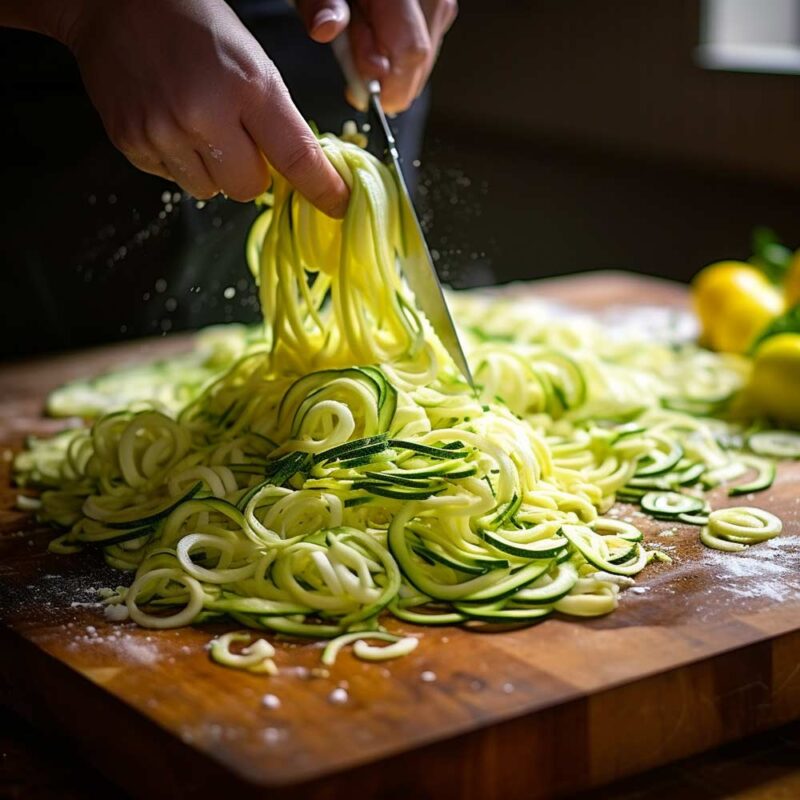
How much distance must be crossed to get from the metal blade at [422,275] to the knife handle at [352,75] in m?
0.17

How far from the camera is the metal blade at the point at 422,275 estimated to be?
7.00 feet

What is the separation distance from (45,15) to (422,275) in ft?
2.36

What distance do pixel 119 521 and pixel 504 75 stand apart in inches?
225

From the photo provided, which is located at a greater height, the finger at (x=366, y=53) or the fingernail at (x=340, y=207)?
the finger at (x=366, y=53)

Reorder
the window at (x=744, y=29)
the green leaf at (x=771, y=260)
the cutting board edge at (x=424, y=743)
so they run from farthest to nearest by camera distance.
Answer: the window at (x=744, y=29)
the green leaf at (x=771, y=260)
the cutting board edge at (x=424, y=743)

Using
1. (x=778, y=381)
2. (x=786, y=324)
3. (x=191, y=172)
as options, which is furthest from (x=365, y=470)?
(x=786, y=324)

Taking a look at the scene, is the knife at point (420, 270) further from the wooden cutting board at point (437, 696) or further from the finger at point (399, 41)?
the wooden cutting board at point (437, 696)

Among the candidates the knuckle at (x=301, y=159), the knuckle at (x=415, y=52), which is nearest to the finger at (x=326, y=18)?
the knuckle at (x=415, y=52)

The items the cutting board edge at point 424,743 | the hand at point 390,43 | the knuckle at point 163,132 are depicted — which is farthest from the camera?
the hand at point 390,43

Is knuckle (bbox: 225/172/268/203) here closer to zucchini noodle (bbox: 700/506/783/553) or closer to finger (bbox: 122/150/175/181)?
finger (bbox: 122/150/175/181)

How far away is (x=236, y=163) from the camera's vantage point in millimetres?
1899

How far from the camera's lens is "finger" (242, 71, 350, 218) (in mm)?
1859

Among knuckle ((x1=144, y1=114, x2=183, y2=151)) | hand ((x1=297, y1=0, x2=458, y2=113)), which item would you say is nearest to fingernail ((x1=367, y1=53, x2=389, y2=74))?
hand ((x1=297, y1=0, x2=458, y2=113))

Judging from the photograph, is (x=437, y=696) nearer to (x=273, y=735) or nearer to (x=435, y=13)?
(x=273, y=735)
